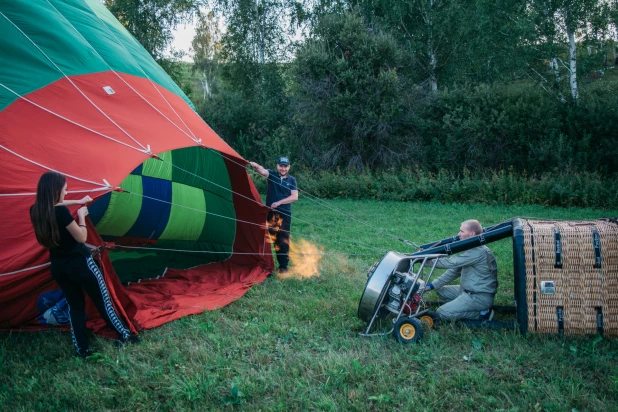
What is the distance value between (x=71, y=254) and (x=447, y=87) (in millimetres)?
14597

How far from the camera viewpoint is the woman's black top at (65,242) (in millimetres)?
3309

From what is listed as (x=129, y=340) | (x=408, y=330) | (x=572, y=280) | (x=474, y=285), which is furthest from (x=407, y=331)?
(x=129, y=340)

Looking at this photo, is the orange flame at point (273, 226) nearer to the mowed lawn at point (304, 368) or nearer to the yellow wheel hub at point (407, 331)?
the mowed lawn at point (304, 368)

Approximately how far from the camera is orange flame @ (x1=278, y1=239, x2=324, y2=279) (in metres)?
5.63

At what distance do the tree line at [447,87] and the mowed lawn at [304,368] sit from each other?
977cm

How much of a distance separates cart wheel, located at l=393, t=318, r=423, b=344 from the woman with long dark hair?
6.53ft

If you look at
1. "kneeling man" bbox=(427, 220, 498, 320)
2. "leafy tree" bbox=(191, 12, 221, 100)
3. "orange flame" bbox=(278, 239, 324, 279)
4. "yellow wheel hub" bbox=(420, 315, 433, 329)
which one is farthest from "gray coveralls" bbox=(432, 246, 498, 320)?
"leafy tree" bbox=(191, 12, 221, 100)

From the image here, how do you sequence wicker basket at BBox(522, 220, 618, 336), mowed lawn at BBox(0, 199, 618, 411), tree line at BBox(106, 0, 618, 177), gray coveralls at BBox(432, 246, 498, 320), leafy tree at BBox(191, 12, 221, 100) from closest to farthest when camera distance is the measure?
1. mowed lawn at BBox(0, 199, 618, 411)
2. wicker basket at BBox(522, 220, 618, 336)
3. gray coveralls at BBox(432, 246, 498, 320)
4. tree line at BBox(106, 0, 618, 177)
5. leafy tree at BBox(191, 12, 221, 100)

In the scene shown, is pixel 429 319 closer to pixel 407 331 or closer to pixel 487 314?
pixel 407 331

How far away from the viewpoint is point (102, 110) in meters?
4.47

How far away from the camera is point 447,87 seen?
1600 centimetres

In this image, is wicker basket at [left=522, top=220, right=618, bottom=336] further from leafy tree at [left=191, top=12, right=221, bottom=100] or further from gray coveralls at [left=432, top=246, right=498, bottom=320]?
leafy tree at [left=191, top=12, right=221, bottom=100]

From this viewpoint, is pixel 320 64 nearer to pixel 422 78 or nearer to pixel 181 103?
pixel 422 78

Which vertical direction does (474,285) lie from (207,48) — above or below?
below
